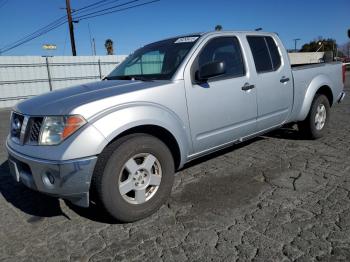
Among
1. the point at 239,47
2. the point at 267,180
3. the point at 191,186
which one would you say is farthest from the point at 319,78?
the point at 191,186

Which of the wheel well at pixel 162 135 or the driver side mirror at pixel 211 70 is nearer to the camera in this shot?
the wheel well at pixel 162 135

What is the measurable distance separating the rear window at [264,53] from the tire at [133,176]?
6.73ft

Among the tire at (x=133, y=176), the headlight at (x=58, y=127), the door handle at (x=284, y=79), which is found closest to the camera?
the headlight at (x=58, y=127)

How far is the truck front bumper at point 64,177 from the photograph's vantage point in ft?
9.19

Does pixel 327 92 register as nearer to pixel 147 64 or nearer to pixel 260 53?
pixel 260 53

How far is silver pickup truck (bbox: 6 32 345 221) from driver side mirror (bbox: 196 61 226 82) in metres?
0.01

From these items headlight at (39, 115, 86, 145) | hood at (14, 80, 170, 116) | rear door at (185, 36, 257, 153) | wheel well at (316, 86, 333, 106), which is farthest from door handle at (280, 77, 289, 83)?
headlight at (39, 115, 86, 145)

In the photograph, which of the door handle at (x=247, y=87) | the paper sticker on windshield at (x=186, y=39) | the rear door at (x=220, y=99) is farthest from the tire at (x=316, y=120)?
the paper sticker on windshield at (x=186, y=39)

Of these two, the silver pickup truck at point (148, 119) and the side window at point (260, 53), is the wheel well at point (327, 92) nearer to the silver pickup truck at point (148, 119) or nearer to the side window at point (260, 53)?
the silver pickup truck at point (148, 119)

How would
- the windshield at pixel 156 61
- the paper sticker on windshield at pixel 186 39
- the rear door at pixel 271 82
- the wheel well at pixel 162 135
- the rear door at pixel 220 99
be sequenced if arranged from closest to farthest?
1. the wheel well at pixel 162 135
2. the rear door at pixel 220 99
3. the windshield at pixel 156 61
4. the paper sticker on windshield at pixel 186 39
5. the rear door at pixel 271 82

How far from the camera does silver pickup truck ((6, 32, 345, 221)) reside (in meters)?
2.88

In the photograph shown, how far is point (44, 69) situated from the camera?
17109mm

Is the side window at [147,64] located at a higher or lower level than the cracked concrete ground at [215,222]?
higher

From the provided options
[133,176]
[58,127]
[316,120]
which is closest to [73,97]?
[58,127]
